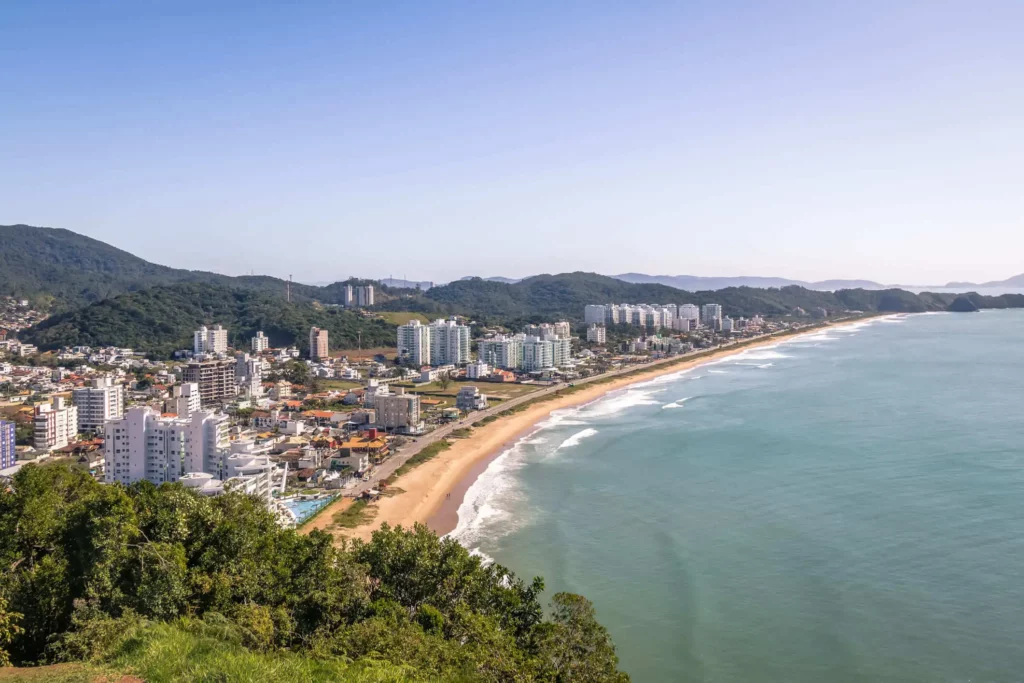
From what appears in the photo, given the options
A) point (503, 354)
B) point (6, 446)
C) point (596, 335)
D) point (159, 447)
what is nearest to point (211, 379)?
point (6, 446)

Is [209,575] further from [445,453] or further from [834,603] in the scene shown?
[445,453]

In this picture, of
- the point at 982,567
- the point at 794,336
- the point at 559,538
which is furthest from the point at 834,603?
the point at 794,336

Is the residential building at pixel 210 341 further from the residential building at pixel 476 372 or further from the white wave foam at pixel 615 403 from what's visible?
the white wave foam at pixel 615 403

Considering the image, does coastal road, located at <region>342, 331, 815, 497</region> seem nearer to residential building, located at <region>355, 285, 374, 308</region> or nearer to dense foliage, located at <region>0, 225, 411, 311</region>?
residential building, located at <region>355, 285, 374, 308</region>

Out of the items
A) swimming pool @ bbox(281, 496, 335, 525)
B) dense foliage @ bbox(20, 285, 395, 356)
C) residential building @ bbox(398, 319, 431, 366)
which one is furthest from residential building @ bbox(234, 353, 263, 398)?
swimming pool @ bbox(281, 496, 335, 525)

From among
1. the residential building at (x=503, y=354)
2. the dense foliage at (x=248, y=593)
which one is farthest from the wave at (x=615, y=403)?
the dense foliage at (x=248, y=593)
